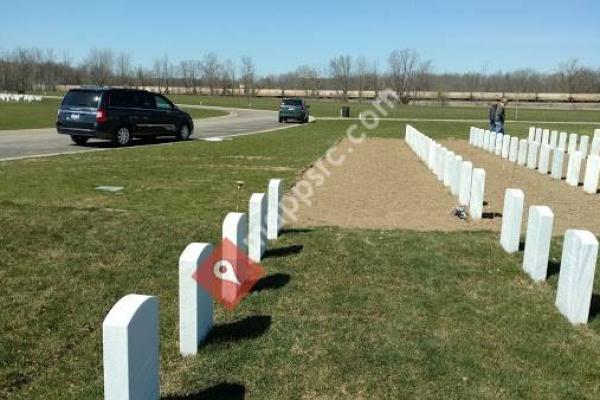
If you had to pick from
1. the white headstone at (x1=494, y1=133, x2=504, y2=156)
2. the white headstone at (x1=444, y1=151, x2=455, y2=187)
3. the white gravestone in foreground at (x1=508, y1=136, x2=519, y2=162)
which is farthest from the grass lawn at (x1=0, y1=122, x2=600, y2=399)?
the white headstone at (x1=494, y1=133, x2=504, y2=156)

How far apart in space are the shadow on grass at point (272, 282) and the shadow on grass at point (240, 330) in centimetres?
67

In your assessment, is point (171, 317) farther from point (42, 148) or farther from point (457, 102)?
point (457, 102)

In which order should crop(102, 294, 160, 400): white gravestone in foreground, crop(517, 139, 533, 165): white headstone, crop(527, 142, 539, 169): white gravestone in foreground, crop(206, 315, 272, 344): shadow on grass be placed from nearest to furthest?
crop(102, 294, 160, 400): white gravestone in foreground → crop(206, 315, 272, 344): shadow on grass → crop(527, 142, 539, 169): white gravestone in foreground → crop(517, 139, 533, 165): white headstone

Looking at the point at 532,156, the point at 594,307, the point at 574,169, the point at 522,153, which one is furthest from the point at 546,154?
the point at 594,307

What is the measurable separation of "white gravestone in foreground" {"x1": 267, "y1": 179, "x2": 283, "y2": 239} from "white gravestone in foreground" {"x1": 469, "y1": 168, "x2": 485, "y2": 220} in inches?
124

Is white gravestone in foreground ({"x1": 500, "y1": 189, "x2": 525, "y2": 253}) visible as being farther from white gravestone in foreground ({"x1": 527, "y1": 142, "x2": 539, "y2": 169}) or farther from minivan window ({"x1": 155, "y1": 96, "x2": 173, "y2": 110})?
minivan window ({"x1": 155, "y1": 96, "x2": 173, "y2": 110})

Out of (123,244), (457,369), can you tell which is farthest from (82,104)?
(457,369)

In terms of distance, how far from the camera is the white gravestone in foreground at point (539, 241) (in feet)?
17.7

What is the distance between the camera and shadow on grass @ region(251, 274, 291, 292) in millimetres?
5199

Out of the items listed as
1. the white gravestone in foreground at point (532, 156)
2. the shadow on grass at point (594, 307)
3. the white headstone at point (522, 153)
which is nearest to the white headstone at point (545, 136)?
the white headstone at point (522, 153)

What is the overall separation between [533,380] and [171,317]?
2648 millimetres

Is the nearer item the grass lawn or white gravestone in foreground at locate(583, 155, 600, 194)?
the grass lawn

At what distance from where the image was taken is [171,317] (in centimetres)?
454

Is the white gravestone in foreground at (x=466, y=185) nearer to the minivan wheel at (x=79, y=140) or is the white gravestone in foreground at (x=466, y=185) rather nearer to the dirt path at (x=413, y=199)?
the dirt path at (x=413, y=199)
